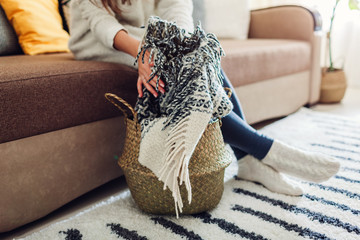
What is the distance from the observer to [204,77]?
2.41 feet

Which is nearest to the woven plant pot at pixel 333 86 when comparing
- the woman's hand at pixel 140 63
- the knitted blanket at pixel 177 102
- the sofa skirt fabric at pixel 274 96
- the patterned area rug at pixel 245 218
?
the sofa skirt fabric at pixel 274 96

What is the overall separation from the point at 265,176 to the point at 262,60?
0.72 m

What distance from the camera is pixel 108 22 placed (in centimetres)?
95

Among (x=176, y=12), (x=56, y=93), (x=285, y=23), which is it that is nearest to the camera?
(x=56, y=93)

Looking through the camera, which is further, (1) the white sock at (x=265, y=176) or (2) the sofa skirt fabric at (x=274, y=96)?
(2) the sofa skirt fabric at (x=274, y=96)

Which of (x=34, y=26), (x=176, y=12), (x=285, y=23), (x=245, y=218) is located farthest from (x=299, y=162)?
(x=285, y=23)

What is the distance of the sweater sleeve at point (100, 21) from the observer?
0.93m

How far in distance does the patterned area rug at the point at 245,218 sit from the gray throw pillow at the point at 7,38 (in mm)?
764

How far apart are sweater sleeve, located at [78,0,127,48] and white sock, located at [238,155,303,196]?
56 centimetres

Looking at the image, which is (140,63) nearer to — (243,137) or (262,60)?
(243,137)

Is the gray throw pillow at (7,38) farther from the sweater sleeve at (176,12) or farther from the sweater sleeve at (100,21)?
the sweater sleeve at (176,12)

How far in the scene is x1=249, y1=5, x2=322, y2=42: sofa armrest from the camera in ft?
6.07

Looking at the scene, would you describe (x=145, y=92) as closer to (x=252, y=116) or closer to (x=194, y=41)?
(x=194, y=41)

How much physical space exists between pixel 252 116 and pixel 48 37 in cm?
98
